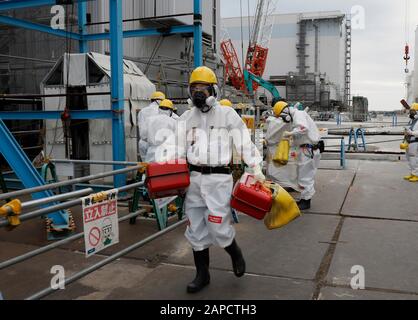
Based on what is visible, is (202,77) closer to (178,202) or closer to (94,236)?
(94,236)

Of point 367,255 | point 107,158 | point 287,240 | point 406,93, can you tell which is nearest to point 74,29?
point 107,158

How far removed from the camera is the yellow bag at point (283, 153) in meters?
7.27

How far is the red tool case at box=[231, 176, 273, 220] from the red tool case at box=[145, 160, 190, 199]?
0.48 meters

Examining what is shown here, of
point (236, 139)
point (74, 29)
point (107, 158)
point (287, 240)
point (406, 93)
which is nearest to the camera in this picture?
point (236, 139)

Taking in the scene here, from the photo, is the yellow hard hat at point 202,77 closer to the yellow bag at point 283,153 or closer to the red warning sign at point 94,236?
the red warning sign at point 94,236

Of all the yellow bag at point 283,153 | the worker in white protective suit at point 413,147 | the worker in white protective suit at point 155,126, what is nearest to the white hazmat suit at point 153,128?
the worker in white protective suit at point 155,126

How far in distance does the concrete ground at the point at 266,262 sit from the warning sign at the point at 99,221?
0.56 meters

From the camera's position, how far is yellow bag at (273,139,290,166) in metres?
7.27

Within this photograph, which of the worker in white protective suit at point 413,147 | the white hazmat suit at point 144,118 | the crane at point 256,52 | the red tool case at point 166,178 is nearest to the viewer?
the red tool case at point 166,178

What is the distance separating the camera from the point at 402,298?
384 cm

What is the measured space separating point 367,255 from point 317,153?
289 centimetres

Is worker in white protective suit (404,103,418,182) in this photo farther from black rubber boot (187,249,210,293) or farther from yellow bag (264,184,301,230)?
black rubber boot (187,249,210,293)
